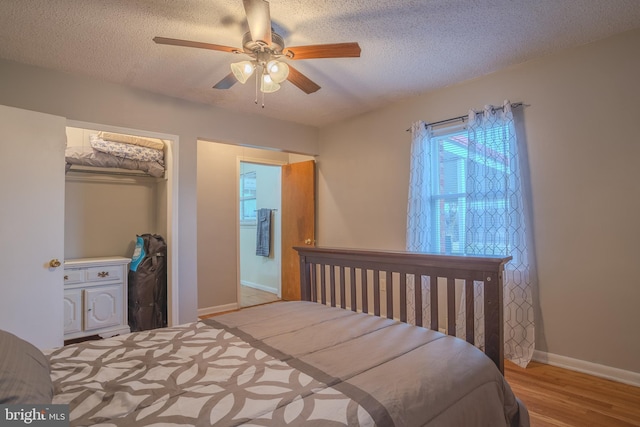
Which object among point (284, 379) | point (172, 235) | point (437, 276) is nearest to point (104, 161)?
point (172, 235)

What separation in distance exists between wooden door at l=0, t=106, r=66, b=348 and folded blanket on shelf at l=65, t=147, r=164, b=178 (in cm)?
72

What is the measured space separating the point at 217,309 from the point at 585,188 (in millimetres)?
3921

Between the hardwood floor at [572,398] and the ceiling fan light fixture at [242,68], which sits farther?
the ceiling fan light fixture at [242,68]

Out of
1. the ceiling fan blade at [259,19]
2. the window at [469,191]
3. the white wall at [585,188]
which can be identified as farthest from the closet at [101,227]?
the white wall at [585,188]

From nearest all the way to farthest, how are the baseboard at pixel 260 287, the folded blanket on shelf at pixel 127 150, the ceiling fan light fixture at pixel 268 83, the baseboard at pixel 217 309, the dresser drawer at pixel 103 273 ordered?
the ceiling fan light fixture at pixel 268 83 < the dresser drawer at pixel 103 273 < the folded blanket on shelf at pixel 127 150 < the baseboard at pixel 217 309 < the baseboard at pixel 260 287

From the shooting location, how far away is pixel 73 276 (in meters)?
2.97

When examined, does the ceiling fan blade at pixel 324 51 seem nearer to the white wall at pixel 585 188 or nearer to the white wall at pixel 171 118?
the white wall at pixel 585 188

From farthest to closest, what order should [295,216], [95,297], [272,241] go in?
[272,241] → [295,216] → [95,297]

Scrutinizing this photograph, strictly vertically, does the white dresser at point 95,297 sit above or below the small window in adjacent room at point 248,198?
below

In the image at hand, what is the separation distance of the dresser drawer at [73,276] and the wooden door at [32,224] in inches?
21.7

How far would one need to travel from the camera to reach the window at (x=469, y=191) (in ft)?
8.77

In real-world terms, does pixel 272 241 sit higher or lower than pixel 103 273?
higher

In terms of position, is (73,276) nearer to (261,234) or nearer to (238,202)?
(238,202)
